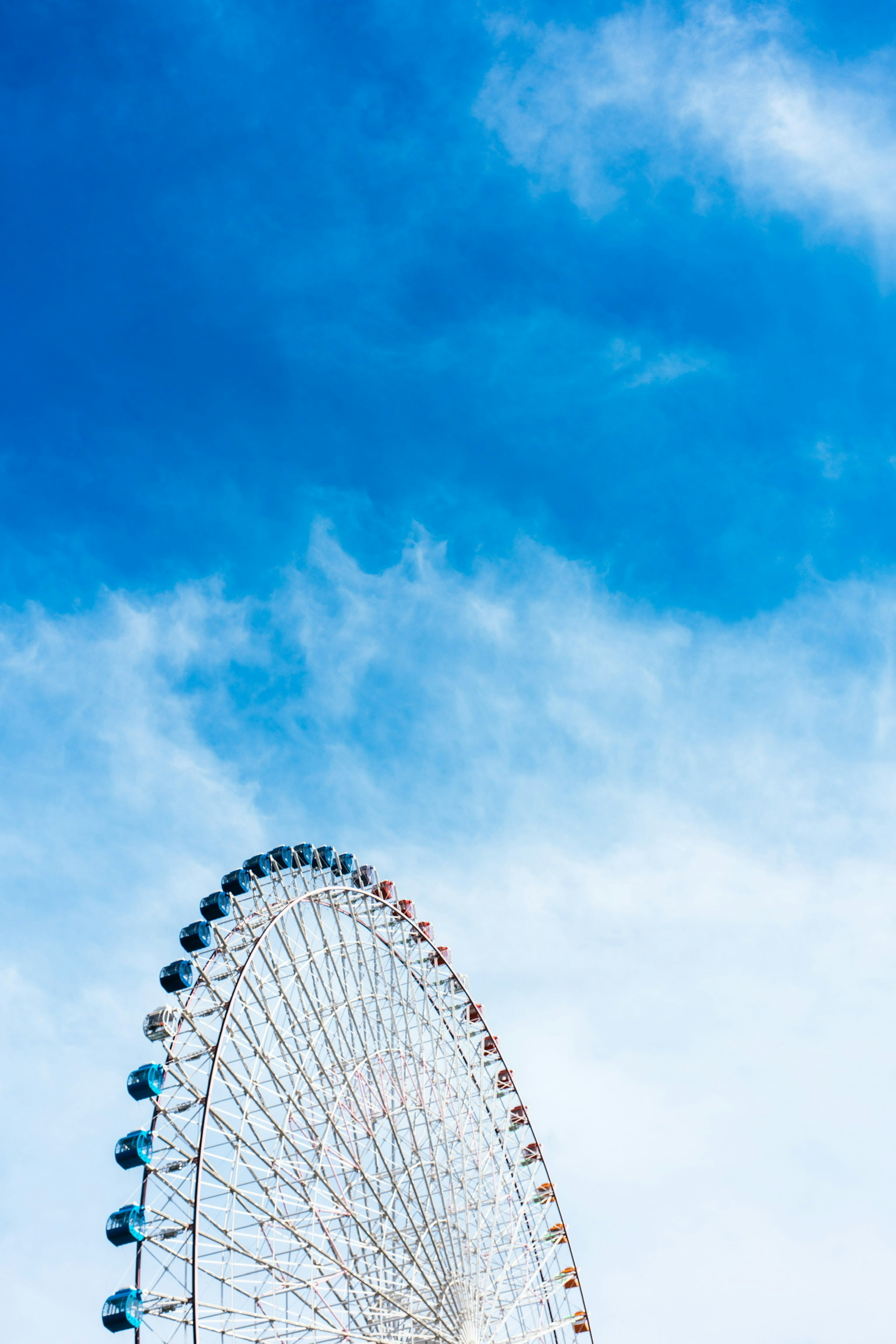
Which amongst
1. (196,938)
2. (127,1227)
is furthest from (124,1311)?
(196,938)

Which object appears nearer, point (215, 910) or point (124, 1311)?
point (124, 1311)

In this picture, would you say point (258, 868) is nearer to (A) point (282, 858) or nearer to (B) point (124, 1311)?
(A) point (282, 858)

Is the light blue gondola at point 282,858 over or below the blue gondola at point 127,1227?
over

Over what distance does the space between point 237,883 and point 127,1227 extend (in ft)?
42.4

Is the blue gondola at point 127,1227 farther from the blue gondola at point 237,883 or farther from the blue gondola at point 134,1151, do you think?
the blue gondola at point 237,883

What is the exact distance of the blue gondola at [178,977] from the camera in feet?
121

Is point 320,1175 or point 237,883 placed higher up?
point 237,883

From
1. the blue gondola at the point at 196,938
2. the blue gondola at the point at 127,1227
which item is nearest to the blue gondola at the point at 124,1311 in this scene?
the blue gondola at the point at 127,1227

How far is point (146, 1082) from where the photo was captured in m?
33.8

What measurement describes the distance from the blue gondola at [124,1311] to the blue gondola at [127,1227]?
1.32 metres

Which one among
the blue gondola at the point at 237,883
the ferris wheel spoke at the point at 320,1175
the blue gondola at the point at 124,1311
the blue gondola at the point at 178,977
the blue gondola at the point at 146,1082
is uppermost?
the blue gondola at the point at 237,883

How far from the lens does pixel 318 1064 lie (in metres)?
38.8

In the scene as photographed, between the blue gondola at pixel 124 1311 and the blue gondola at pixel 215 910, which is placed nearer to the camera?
the blue gondola at pixel 124 1311

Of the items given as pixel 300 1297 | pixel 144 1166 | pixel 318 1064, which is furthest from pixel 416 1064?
pixel 144 1166
